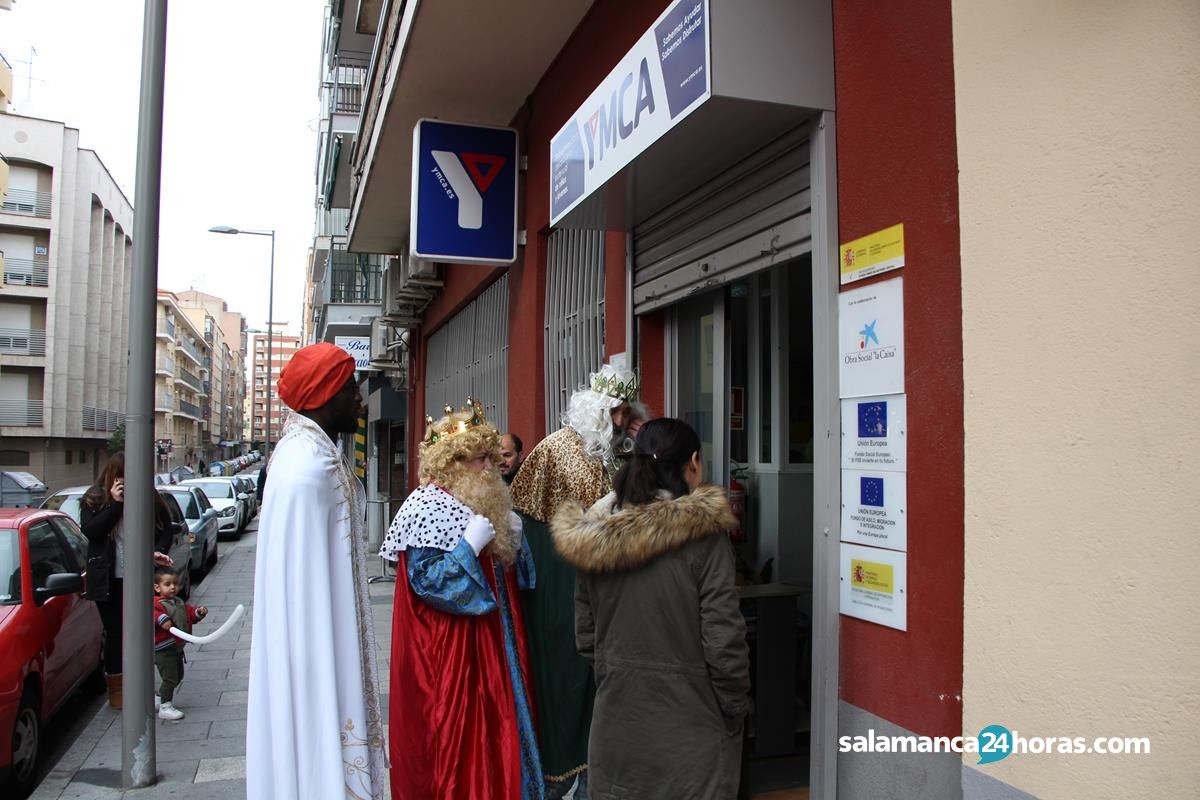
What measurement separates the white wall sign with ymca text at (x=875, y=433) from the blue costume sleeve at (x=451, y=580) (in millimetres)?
1641

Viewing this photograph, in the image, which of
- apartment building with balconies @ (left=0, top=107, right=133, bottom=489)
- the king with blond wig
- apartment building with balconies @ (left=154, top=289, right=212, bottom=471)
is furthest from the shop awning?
apartment building with balconies @ (left=154, top=289, right=212, bottom=471)

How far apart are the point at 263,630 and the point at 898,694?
210cm

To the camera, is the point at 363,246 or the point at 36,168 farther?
the point at 36,168

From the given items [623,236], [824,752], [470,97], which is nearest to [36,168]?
[470,97]

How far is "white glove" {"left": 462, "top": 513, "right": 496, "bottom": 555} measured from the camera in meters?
3.98

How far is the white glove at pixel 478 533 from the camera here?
3.98 m

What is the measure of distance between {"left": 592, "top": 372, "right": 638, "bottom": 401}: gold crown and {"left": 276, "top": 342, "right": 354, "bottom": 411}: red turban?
1.86 metres

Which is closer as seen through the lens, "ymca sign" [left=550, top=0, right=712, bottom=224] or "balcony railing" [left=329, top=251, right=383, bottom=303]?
"ymca sign" [left=550, top=0, right=712, bottom=224]

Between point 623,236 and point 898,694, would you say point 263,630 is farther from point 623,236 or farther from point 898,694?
point 623,236

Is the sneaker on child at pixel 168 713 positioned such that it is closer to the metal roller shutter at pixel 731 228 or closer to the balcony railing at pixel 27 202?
the metal roller shutter at pixel 731 228

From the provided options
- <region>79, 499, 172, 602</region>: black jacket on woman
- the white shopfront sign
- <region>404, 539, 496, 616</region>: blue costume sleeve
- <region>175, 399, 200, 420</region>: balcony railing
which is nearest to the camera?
<region>404, 539, 496, 616</region>: blue costume sleeve

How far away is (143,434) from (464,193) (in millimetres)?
3744

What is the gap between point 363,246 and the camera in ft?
49.2

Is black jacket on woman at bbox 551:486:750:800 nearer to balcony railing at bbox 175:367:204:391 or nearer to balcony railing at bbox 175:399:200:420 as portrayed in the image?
balcony railing at bbox 175:367:204:391
